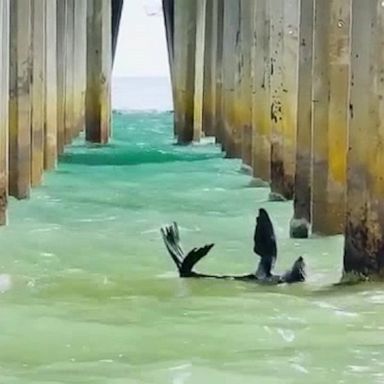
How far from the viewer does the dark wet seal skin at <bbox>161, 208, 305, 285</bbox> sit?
5.45 m

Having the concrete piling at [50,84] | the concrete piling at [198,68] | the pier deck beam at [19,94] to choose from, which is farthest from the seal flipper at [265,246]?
the concrete piling at [198,68]

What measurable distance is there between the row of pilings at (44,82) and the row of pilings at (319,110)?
1.75 metres

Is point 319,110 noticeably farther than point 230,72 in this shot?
No

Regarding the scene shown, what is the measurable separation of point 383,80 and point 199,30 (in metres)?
11.6

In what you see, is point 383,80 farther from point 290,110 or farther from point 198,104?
point 198,104

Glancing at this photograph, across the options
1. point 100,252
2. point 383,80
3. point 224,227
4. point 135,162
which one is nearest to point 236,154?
point 135,162

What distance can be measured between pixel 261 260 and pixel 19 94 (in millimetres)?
3642

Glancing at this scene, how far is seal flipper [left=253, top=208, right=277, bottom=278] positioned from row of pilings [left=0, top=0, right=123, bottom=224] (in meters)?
1.96

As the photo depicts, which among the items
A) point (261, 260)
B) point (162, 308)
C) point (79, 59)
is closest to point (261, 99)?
point (261, 260)

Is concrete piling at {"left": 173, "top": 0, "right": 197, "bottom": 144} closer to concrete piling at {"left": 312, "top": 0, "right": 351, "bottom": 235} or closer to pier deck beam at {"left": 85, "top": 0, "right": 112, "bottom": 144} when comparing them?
pier deck beam at {"left": 85, "top": 0, "right": 112, "bottom": 144}

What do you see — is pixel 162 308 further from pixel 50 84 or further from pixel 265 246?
pixel 50 84

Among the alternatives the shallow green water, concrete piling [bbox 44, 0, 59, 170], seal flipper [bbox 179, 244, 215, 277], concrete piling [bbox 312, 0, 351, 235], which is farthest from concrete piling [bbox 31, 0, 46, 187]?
seal flipper [bbox 179, 244, 215, 277]

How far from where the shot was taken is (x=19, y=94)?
8781mm

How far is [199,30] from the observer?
16625 mm
